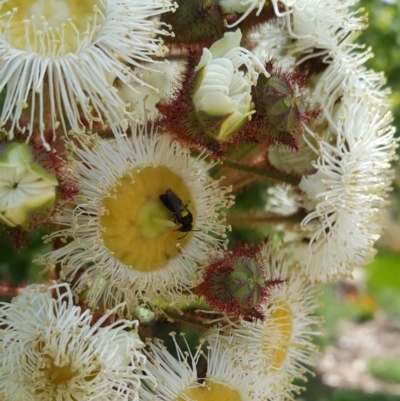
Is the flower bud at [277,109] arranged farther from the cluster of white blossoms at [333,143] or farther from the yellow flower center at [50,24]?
the yellow flower center at [50,24]

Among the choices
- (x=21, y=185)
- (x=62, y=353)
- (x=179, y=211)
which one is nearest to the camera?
(x=21, y=185)

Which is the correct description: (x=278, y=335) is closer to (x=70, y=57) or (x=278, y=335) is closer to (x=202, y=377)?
(x=202, y=377)

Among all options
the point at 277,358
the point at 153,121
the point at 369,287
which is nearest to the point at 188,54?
the point at 153,121

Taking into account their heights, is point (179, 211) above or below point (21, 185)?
below

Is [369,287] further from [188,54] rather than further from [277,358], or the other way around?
[188,54]

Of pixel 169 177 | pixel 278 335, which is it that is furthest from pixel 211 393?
pixel 169 177

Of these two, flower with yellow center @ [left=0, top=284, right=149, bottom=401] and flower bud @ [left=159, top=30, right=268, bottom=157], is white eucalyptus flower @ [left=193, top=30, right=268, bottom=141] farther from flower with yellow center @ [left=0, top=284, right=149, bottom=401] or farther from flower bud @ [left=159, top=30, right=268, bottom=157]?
flower with yellow center @ [left=0, top=284, right=149, bottom=401]
